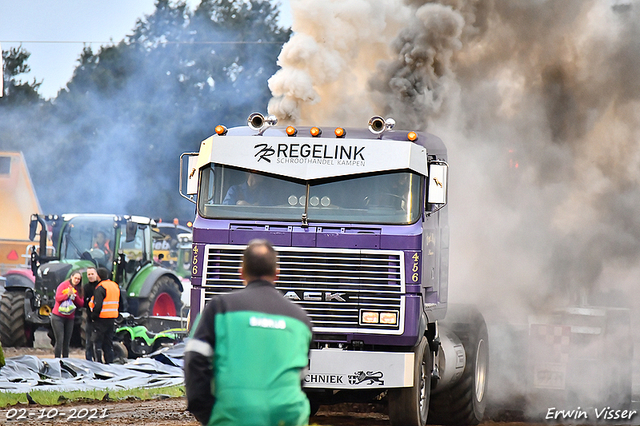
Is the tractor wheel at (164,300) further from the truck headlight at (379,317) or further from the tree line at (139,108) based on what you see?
the tree line at (139,108)

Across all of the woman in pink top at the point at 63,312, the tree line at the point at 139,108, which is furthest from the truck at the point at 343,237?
the tree line at the point at 139,108

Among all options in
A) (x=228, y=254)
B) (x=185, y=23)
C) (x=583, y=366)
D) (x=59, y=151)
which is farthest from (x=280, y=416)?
(x=185, y=23)

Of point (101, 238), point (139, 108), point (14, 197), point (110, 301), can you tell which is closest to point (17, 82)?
point (139, 108)

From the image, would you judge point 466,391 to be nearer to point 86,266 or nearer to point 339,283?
point 339,283

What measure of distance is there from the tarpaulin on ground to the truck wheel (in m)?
5.03

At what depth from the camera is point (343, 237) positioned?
967 centimetres

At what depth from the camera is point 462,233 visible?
13305 millimetres

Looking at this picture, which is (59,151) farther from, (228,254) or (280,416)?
(280,416)

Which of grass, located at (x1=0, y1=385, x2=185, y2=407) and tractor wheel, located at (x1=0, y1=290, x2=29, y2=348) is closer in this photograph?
grass, located at (x1=0, y1=385, x2=185, y2=407)

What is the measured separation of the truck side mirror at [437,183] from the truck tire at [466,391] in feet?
7.56

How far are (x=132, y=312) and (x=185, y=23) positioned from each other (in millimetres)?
35922

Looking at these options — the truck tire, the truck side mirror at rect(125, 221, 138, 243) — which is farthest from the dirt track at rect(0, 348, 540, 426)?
the truck side mirror at rect(125, 221, 138, 243)

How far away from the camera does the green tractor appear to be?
1950 cm

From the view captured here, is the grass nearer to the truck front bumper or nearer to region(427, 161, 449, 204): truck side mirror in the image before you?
the truck front bumper
